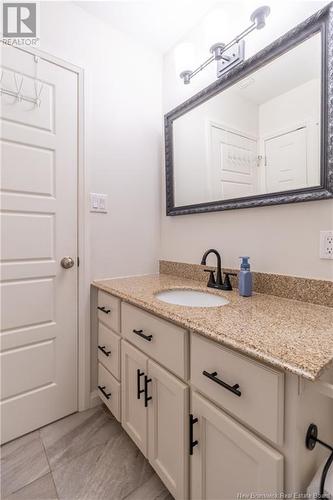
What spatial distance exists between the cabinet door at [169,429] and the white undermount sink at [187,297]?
38cm

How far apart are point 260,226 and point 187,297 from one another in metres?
0.55

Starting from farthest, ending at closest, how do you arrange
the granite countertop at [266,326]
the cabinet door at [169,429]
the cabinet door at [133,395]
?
the cabinet door at [133,395]
the cabinet door at [169,429]
the granite countertop at [266,326]

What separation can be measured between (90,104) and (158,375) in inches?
62.7

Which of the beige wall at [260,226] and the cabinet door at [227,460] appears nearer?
the cabinet door at [227,460]

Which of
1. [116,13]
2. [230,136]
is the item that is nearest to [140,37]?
Answer: [116,13]

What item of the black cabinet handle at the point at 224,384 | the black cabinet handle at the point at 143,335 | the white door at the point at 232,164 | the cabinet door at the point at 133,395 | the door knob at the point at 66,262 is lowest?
the cabinet door at the point at 133,395

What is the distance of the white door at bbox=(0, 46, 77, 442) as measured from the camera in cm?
132

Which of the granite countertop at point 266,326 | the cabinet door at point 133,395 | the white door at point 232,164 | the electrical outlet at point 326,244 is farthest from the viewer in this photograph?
the white door at point 232,164

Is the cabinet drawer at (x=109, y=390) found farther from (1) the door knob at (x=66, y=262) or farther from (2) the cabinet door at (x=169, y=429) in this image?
(1) the door knob at (x=66, y=262)

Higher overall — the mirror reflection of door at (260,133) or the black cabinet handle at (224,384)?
the mirror reflection of door at (260,133)

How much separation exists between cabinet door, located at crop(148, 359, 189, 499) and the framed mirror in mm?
921

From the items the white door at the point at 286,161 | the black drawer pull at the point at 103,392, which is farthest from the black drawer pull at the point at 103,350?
the white door at the point at 286,161

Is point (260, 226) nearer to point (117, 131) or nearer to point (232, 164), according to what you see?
point (232, 164)

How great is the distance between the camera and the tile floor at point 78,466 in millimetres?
1069
